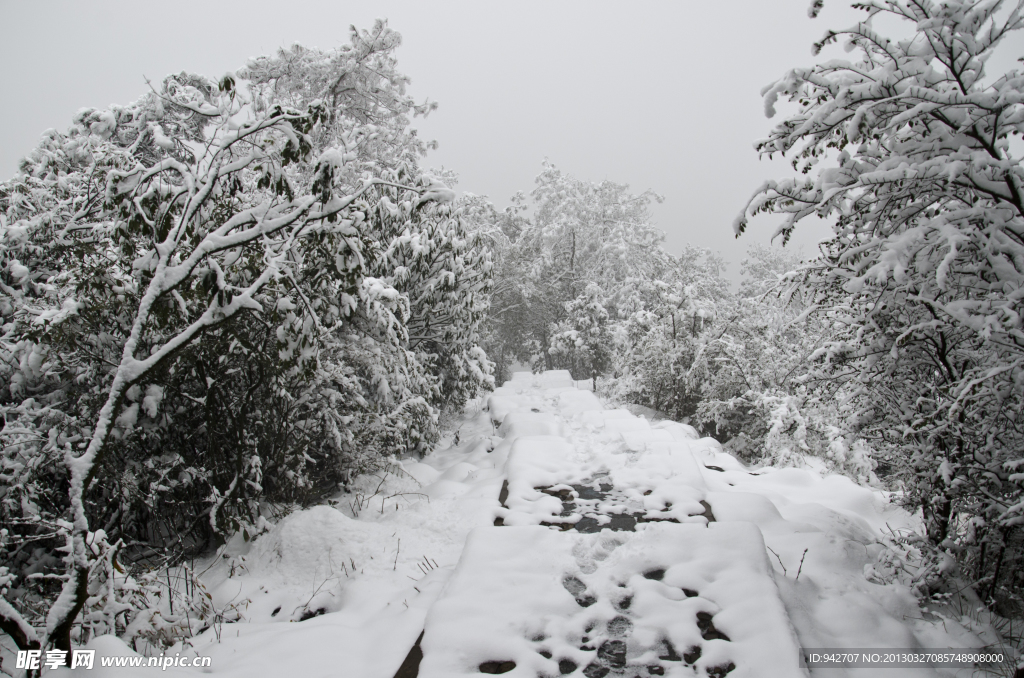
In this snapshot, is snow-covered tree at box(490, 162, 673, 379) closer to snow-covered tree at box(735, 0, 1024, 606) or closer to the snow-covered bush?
the snow-covered bush

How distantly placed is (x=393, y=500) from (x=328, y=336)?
6.11 ft

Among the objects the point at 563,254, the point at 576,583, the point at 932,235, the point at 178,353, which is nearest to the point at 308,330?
the point at 178,353

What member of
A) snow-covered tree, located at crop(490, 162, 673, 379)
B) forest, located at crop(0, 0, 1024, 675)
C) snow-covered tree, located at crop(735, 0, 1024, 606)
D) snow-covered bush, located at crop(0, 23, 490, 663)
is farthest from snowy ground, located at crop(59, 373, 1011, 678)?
snow-covered tree, located at crop(490, 162, 673, 379)

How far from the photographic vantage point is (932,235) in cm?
253

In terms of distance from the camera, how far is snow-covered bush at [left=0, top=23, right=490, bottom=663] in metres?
2.53

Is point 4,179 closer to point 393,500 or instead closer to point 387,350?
point 387,350

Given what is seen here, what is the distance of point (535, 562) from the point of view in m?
3.10

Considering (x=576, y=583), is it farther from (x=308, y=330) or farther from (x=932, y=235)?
(x=932, y=235)

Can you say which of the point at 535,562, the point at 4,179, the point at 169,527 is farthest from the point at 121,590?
the point at 4,179

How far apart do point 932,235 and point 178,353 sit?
4168 mm

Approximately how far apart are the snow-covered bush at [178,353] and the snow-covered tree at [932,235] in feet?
8.06

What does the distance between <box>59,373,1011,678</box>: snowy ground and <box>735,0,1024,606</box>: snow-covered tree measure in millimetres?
733

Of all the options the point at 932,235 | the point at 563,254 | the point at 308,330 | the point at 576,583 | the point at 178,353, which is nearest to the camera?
the point at 932,235

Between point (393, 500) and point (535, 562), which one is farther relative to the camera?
point (393, 500)
